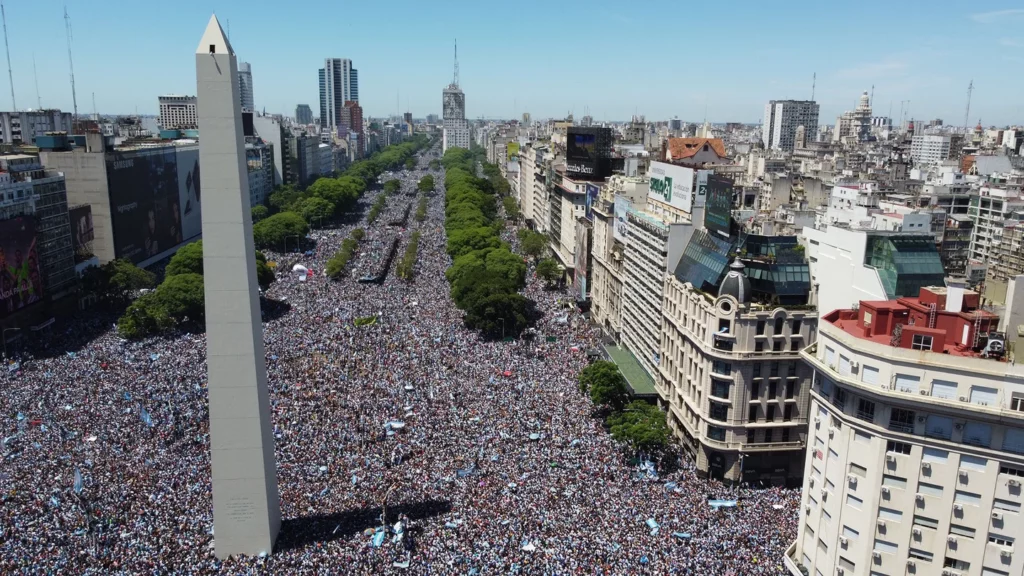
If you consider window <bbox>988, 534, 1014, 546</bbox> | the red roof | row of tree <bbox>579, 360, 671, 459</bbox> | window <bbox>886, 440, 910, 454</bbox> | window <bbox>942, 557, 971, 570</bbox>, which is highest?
the red roof

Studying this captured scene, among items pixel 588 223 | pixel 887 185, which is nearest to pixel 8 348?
pixel 588 223

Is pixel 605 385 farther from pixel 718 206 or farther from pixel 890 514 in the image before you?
pixel 890 514

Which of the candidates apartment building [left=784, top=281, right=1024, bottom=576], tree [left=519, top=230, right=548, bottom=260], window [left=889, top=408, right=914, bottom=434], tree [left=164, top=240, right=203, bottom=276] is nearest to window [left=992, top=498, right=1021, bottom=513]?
apartment building [left=784, top=281, right=1024, bottom=576]

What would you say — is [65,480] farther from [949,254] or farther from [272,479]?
[949,254]

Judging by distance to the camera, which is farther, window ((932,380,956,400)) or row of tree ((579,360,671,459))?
row of tree ((579,360,671,459))

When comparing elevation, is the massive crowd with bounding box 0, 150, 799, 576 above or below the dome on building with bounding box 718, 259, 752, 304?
below

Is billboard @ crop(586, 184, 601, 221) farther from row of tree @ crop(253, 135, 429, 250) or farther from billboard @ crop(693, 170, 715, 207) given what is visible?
row of tree @ crop(253, 135, 429, 250)

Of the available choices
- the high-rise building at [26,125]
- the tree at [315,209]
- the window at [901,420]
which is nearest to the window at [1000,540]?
the window at [901,420]
